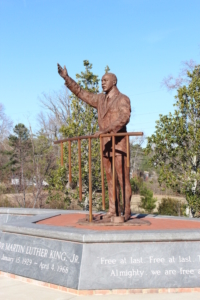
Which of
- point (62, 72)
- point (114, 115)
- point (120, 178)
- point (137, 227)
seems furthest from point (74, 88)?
point (137, 227)

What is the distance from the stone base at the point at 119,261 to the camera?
516cm

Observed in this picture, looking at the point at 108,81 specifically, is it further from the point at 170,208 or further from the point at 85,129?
the point at 170,208

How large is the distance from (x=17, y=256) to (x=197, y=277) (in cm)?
257

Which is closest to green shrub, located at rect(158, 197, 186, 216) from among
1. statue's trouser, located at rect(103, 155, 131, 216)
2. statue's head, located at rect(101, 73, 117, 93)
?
statue's trouser, located at rect(103, 155, 131, 216)

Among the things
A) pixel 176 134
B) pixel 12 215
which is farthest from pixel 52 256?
pixel 176 134

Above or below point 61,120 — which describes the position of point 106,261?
below

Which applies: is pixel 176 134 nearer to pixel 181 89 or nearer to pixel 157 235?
pixel 181 89

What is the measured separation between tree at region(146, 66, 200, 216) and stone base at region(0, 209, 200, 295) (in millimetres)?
4396

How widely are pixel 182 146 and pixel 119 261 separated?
562 cm

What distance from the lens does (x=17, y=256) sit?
237 inches

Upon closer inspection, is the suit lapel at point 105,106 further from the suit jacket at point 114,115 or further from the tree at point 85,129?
the tree at point 85,129

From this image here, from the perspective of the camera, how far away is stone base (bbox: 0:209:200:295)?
5.16 metres

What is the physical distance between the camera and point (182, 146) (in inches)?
407

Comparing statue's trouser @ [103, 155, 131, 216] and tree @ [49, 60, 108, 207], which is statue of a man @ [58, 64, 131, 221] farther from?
tree @ [49, 60, 108, 207]
